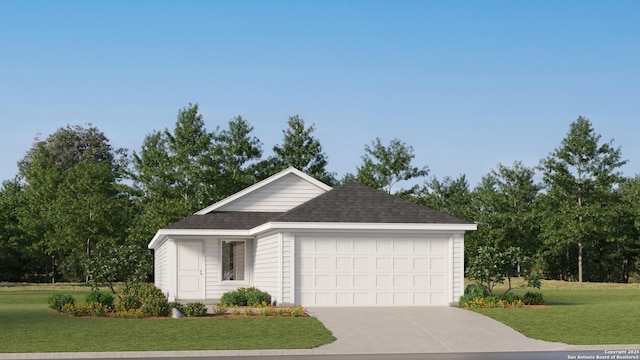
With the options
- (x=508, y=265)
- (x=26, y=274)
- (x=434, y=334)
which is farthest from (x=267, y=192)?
(x=26, y=274)

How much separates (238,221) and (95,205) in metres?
32.5

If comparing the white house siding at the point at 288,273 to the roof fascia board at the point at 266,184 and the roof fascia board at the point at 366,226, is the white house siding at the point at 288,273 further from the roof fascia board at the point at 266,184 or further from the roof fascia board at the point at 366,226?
the roof fascia board at the point at 266,184

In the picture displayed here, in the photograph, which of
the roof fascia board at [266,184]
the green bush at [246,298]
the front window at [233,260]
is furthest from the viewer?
the roof fascia board at [266,184]

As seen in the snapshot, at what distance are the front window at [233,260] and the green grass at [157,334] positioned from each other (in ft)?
→ 36.9

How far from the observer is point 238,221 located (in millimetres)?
36156

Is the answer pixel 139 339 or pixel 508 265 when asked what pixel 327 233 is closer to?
pixel 508 265

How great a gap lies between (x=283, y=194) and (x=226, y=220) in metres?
3.19

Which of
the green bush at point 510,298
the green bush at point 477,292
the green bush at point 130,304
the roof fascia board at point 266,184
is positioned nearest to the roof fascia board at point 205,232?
the roof fascia board at point 266,184

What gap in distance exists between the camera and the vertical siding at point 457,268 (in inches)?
1209

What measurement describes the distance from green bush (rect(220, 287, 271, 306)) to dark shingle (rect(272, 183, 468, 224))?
2665 millimetres

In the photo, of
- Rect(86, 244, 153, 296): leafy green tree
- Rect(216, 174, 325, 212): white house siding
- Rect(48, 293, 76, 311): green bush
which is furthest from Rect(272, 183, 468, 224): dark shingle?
Rect(86, 244, 153, 296): leafy green tree

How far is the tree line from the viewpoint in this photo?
5719 cm

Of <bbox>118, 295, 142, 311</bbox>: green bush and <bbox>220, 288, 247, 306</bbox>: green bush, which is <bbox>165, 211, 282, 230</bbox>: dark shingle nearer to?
<bbox>220, 288, 247, 306</bbox>: green bush

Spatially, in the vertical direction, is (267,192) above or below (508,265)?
above
